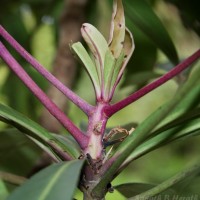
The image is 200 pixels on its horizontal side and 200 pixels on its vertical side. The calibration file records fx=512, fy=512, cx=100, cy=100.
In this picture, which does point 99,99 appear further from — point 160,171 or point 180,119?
point 160,171

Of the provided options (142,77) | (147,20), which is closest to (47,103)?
(147,20)

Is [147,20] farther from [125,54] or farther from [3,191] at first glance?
[3,191]

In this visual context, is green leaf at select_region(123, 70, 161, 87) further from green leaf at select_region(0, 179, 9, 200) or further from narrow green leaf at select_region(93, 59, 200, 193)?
narrow green leaf at select_region(93, 59, 200, 193)

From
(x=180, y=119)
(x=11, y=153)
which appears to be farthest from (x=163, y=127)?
(x=11, y=153)

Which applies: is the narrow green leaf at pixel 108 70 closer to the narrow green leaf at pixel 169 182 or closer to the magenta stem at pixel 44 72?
the magenta stem at pixel 44 72

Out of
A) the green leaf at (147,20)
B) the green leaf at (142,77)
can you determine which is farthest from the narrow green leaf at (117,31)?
the green leaf at (142,77)

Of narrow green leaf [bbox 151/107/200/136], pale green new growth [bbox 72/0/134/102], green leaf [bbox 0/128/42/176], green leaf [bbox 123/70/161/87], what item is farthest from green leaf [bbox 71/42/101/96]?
green leaf [bbox 123/70/161/87]
